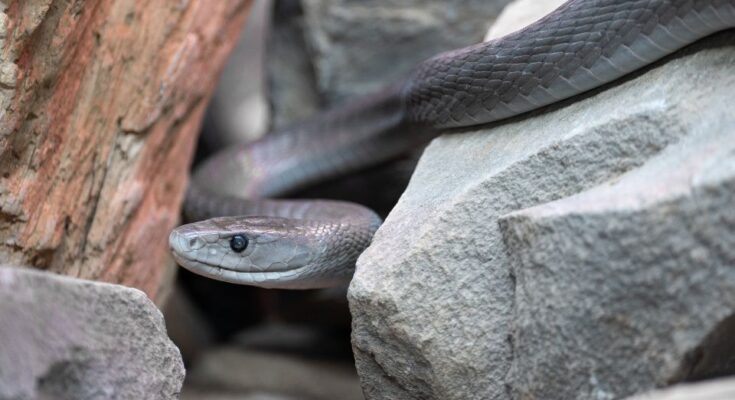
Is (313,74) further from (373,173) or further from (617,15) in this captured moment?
(617,15)

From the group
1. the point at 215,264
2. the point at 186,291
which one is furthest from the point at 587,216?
the point at 186,291

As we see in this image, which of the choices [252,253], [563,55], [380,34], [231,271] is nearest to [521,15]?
[563,55]

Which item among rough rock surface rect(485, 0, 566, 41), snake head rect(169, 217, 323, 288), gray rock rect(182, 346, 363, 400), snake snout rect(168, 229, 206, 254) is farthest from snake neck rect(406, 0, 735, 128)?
gray rock rect(182, 346, 363, 400)

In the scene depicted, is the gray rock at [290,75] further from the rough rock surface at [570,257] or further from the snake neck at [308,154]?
the rough rock surface at [570,257]

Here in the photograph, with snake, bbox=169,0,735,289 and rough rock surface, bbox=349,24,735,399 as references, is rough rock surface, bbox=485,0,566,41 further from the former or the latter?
rough rock surface, bbox=349,24,735,399

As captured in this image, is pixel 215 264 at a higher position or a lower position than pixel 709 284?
lower

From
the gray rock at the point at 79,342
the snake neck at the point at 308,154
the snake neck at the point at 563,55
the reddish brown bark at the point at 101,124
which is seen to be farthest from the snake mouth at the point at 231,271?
the snake neck at the point at 308,154

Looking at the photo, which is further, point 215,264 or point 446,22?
point 446,22
